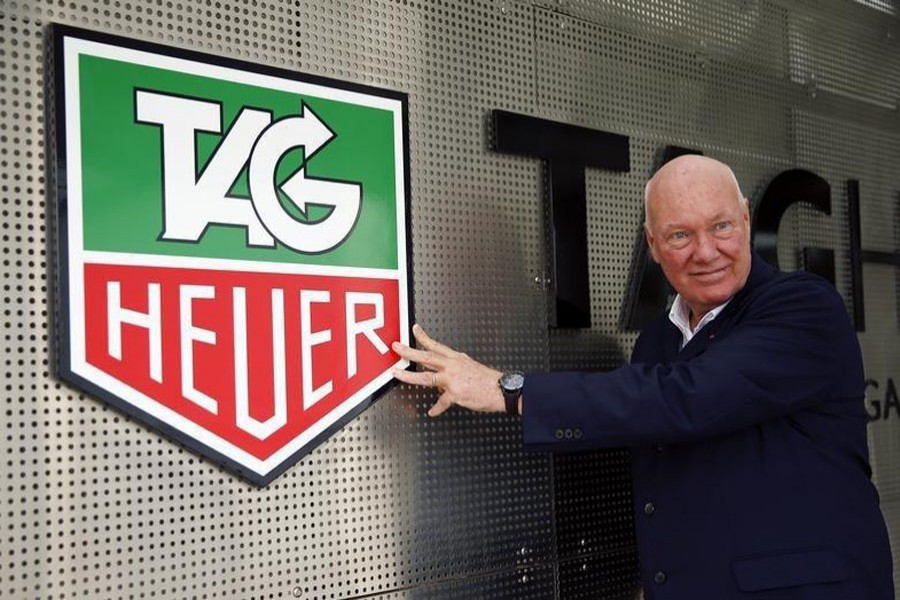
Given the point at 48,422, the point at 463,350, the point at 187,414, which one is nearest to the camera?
the point at 48,422

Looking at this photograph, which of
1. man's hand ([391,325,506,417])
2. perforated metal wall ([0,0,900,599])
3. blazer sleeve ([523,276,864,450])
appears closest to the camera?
perforated metal wall ([0,0,900,599])

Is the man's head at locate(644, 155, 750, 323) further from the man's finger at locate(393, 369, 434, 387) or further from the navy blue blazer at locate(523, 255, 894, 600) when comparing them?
the man's finger at locate(393, 369, 434, 387)

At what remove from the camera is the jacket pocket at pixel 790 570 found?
2328 mm

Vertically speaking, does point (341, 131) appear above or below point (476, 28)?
below

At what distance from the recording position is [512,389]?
7.72 ft

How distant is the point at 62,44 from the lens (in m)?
2.06

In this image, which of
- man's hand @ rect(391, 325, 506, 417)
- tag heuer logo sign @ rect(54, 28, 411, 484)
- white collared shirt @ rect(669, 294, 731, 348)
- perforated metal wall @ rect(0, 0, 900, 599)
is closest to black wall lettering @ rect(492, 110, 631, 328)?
perforated metal wall @ rect(0, 0, 900, 599)

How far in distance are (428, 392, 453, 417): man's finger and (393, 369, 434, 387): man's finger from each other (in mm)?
51

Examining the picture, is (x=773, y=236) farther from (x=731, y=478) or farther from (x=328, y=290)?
(x=328, y=290)

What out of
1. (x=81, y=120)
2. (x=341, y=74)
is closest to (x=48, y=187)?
(x=81, y=120)

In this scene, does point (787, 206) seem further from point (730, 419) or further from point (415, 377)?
point (415, 377)

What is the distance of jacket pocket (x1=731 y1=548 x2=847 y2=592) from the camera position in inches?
91.7

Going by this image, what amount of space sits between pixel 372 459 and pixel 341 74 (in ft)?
3.37

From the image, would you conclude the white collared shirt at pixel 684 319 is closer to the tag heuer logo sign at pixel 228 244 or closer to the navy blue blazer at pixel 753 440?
the navy blue blazer at pixel 753 440
